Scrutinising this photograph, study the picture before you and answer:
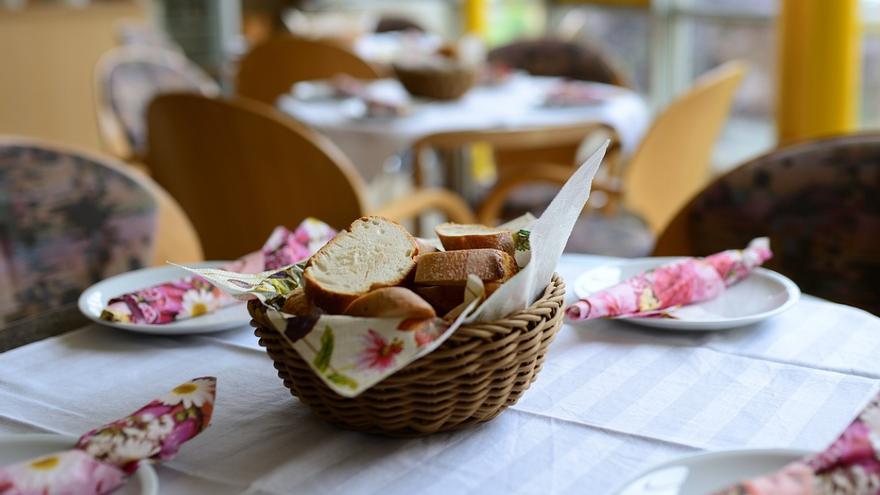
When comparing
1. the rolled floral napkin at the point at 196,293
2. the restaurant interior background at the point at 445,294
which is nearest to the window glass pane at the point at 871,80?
the restaurant interior background at the point at 445,294

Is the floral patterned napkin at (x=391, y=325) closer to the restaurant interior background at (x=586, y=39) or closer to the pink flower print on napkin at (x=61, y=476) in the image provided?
the pink flower print on napkin at (x=61, y=476)

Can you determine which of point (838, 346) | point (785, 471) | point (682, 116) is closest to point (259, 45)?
point (682, 116)

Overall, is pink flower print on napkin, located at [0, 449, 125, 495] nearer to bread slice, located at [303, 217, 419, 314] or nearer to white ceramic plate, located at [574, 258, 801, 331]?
bread slice, located at [303, 217, 419, 314]

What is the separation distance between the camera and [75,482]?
2.46 feet

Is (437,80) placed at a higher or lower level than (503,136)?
higher

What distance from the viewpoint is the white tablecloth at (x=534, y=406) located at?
0.82 m

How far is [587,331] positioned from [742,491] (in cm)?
43

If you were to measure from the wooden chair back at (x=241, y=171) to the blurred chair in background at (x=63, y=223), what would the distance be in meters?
0.44

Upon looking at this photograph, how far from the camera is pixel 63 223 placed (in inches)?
64.6

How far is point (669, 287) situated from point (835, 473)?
447 mm

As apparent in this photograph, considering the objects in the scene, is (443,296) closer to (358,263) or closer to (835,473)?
(358,263)

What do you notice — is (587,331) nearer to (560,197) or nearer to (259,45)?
(560,197)

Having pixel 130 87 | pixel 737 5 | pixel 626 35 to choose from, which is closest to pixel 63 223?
pixel 130 87

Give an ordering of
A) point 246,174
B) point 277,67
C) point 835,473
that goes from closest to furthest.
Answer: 1. point 835,473
2. point 246,174
3. point 277,67
